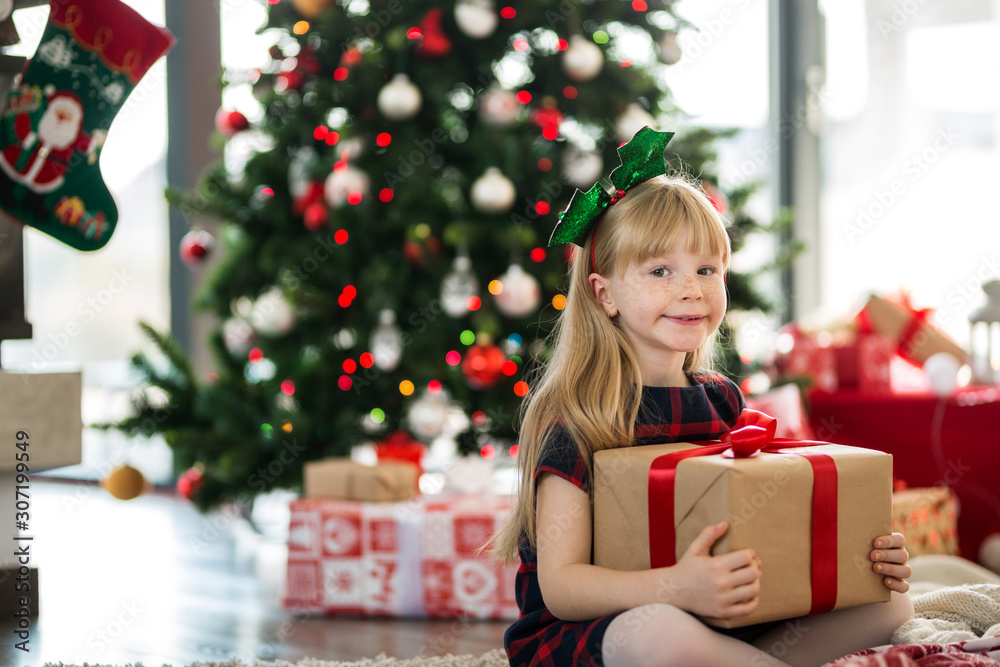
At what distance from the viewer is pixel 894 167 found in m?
3.57

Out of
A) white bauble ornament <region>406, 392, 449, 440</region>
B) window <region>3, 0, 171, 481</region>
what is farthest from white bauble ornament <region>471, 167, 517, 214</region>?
window <region>3, 0, 171, 481</region>

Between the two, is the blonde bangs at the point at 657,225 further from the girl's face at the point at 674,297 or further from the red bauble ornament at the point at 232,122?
the red bauble ornament at the point at 232,122

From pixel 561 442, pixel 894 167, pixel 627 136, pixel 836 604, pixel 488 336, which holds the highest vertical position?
pixel 894 167

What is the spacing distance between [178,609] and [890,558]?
1.60 m

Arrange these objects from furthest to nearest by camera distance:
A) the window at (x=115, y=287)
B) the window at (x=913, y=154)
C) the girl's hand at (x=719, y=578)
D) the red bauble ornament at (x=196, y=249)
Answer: the window at (x=115, y=287) → the window at (x=913, y=154) → the red bauble ornament at (x=196, y=249) → the girl's hand at (x=719, y=578)

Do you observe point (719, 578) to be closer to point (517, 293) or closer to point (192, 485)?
point (517, 293)

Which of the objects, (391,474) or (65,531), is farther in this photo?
(65,531)

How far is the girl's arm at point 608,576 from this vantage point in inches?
41.1

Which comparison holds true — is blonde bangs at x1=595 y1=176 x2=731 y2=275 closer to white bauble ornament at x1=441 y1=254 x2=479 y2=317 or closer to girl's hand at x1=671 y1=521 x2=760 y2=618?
girl's hand at x1=671 y1=521 x2=760 y2=618

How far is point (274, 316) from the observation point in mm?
2385

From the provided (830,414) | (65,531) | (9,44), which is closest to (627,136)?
(830,414)

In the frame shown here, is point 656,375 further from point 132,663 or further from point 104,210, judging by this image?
point 104,210

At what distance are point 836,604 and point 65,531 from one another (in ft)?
8.42

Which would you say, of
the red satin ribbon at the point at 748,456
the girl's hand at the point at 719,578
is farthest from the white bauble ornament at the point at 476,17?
the girl's hand at the point at 719,578
